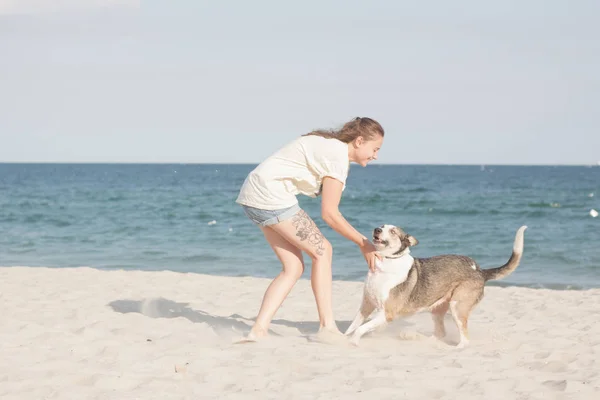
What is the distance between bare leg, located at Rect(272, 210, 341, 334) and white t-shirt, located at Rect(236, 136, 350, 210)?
0.59 feet

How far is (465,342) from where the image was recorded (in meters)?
6.02

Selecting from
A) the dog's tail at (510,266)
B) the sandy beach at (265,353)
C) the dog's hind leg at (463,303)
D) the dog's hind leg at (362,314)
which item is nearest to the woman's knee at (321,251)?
the dog's hind leg at (362,314)

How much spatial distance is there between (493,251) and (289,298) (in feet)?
30.4

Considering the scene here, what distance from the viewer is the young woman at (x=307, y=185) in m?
5.44

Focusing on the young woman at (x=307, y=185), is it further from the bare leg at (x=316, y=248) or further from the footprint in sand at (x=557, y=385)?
the footprint in sand at (x=557, y=385)

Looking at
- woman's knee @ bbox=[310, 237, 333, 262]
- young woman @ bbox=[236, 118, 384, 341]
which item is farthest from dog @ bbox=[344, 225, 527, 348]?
woman's knee @ bbox=[310, 237, 333, 262]

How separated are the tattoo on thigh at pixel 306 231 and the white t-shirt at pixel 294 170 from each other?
5.6 inches

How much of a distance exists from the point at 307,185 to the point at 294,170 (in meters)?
0.17

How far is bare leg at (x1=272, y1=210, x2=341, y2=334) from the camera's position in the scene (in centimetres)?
568

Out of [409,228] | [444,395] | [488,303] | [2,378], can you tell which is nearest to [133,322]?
[2,378]

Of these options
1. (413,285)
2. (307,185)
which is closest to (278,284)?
(307,185)

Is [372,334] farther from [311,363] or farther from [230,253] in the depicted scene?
[230,253]

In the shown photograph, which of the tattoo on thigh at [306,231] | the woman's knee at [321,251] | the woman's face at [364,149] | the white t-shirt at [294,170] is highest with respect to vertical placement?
the woman's face at [364,149]

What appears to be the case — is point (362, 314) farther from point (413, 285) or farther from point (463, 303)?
point (463, 303)
